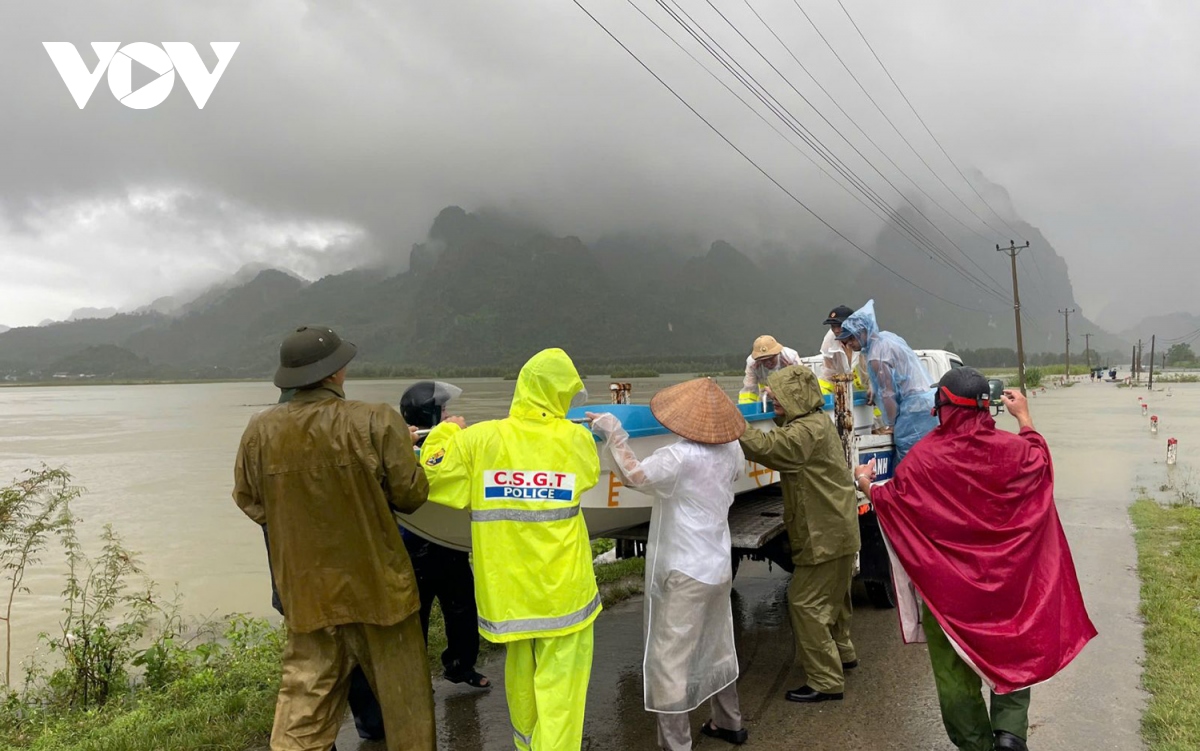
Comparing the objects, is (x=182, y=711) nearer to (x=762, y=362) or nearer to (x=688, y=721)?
(x=688, y=721)

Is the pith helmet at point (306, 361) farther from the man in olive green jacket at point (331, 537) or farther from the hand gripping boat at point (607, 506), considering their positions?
the hand gripping boat at point (607, 506)

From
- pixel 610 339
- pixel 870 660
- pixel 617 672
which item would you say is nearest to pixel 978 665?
pixel 870 660

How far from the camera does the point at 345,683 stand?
2.85m

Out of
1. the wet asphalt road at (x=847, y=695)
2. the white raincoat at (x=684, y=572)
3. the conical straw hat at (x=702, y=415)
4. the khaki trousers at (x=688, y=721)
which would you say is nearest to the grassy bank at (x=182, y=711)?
the wet asphalt road at (x=847, y=695)

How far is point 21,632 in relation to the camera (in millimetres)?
7898

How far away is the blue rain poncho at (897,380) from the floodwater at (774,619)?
4.83ft

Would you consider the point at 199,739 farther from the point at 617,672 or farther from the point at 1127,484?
the point at 1127,484

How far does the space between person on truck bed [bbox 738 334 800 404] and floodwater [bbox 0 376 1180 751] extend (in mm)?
1700

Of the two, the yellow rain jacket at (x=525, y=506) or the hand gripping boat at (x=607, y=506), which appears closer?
the yellow rain jacket at (x=525, y=506)

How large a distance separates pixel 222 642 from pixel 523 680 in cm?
574

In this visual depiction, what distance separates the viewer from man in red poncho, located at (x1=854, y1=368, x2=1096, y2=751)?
9.41ft

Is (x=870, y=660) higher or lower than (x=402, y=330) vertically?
lower

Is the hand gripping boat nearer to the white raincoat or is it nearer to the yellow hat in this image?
the white raincoat

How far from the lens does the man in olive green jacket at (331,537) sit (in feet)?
8.55
